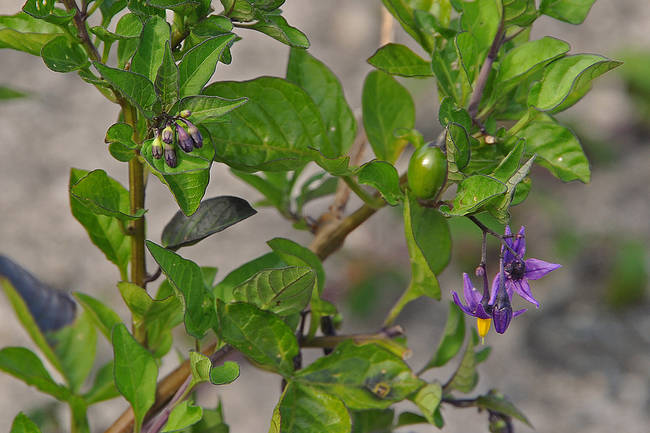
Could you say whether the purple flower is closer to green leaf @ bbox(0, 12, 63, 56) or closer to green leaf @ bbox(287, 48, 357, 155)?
green leaf @ bbox(287, 48, 357, 155)

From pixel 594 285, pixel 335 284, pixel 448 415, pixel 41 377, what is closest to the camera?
pixel 41 377

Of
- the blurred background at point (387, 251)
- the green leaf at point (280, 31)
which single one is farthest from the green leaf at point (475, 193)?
the blurred background at point (387, 251)

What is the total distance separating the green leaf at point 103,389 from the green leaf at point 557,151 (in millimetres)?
408

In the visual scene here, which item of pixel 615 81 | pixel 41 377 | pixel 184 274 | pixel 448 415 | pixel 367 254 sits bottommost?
pixel 448 415

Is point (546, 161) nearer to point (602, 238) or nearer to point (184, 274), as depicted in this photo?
point (184, 274)

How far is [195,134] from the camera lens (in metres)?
0.42

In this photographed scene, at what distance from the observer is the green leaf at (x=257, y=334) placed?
509mm

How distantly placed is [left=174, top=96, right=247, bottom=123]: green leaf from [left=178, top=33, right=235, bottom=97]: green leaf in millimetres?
11

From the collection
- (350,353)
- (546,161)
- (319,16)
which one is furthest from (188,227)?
(319,16)

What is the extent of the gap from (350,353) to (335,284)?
215 cm

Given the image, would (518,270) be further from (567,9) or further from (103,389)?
(103,389)

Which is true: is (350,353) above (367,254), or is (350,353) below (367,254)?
above

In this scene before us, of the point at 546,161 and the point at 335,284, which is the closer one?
the point at 546,161

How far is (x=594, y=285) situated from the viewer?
2.90 m
